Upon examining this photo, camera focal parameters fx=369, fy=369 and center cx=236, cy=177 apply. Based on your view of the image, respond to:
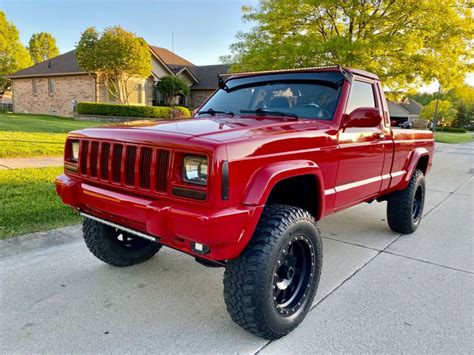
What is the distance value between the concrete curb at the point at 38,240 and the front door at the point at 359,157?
117 inches

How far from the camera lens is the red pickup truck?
7.22ft

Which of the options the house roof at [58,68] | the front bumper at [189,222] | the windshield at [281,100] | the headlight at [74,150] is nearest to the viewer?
the front bumper at [189,222]

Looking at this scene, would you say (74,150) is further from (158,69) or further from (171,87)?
(158,69)

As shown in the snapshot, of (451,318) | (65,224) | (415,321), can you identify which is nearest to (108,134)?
(65,224)

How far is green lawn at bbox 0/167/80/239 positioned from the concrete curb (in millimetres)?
109

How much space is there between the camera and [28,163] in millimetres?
7520

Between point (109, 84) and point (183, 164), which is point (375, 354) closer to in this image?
point (183, 164)

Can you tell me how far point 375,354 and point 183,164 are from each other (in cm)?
174

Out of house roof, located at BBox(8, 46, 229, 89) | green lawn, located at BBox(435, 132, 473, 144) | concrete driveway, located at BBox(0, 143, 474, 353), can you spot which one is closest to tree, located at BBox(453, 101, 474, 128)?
green lawn, located at BBox(435, 132, 473, 144)

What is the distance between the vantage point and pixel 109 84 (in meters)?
26.7

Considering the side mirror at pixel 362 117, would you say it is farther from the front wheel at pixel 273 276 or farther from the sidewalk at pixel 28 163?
the sidewalk at pixel 28 163

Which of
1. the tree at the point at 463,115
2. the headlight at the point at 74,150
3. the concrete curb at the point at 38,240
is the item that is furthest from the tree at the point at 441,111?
the headlight at the point at 74,150

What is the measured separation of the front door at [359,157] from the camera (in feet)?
10.8

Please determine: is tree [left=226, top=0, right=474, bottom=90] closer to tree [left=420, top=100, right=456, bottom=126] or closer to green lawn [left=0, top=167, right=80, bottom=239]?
green lawn [left=0, top=167, right=80, bottom=239]
